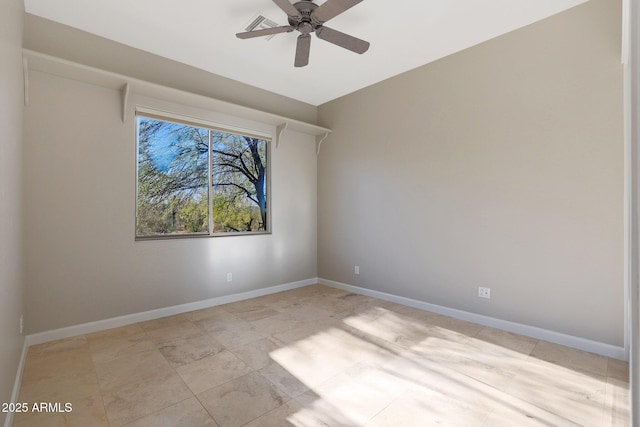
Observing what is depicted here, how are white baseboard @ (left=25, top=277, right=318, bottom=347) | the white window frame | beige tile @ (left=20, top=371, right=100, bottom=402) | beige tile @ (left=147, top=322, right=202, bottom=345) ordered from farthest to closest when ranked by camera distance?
the white window frame
beige tile @ (left=147, top=322, right=202, bottom=345)
white baseboard @ (left=25, top=277, right=318, bottom=347)
beige tile @ (left=20, top=371, right=100, bottom=402)

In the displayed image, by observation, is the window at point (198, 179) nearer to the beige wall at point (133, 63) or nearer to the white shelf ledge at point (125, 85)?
the white shelf ledge at point (125, 85)

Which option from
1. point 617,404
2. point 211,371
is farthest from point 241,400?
point 617,404

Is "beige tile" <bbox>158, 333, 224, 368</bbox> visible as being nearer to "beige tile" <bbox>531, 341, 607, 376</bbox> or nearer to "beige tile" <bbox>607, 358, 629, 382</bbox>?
"beige tile" <bbox>531, 341, 607, 376</bbox>

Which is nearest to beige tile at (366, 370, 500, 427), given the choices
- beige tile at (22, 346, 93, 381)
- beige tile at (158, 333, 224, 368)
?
beige tile at (158, 333, 224, 368)

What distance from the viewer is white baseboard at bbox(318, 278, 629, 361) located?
2.46 meters

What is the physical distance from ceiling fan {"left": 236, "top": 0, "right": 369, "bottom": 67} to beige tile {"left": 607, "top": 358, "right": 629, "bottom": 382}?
321 centimetres

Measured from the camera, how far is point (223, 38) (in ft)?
10.2

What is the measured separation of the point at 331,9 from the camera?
2275mm

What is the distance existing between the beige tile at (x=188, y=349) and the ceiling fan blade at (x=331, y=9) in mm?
2911

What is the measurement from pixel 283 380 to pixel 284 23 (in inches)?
123

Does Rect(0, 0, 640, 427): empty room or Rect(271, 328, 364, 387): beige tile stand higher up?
Rect(0, 0, 640, 427): empty room


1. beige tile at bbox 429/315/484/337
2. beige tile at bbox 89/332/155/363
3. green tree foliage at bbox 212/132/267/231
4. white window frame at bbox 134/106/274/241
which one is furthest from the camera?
green tree foliage at bbox 212/132/267/231

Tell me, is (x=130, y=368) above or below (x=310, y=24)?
below

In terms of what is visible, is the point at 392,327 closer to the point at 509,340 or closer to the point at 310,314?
the point at 310,314
